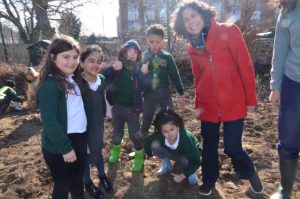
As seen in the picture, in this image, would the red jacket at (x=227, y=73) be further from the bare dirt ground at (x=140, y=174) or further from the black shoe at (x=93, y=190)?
the black shoe at (x=93, y=190)

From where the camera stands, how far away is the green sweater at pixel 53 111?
7.34ft

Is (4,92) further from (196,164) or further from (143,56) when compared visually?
(196,164)

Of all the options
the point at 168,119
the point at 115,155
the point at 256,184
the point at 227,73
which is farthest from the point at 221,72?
the point at 115,155

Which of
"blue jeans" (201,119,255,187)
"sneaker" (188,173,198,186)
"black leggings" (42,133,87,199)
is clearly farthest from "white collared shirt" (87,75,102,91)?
"sneaker" (188,173,198,186)

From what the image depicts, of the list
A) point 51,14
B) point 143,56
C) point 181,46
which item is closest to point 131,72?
point 143,56

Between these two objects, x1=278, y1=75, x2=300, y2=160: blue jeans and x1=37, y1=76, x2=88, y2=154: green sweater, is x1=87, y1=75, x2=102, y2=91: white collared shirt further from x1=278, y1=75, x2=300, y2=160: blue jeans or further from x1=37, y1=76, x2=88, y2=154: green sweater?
x1=278, y1=75, x2=300, y2=160: blue jeans

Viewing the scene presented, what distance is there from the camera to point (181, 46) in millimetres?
11336

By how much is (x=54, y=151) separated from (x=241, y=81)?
162 centimetres

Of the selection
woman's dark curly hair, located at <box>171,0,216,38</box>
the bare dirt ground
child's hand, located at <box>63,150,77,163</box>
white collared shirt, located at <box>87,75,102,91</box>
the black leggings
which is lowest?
the bare dirt ground

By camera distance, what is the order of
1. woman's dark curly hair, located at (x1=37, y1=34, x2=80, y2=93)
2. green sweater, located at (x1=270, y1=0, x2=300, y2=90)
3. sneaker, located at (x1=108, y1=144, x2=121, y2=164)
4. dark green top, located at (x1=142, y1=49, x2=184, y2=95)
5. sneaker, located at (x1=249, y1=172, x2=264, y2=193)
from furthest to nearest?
dark green top, located at (x1=142, y1=49, x2=184, y2=95), sneaker, located at (x1=108, y1=144, x2=121, y2=164), sneaker, located at (x1=249, y1=172, x2=264, y2=193), green sweater, located at (x1=270, y1=0, x2=300, y2=90), woman's dark curly hair, located at (x1=37, y1=34, x2=80, y2=93)

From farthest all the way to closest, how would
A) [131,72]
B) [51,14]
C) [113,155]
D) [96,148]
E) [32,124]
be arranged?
[51,14]
[32,124]
[113,155]
[131,72]
[96,148]

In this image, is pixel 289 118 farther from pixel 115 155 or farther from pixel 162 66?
pixel 115 155

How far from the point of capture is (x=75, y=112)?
2.48 metres

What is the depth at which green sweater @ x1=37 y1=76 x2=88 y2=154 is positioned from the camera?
7.34 ft
